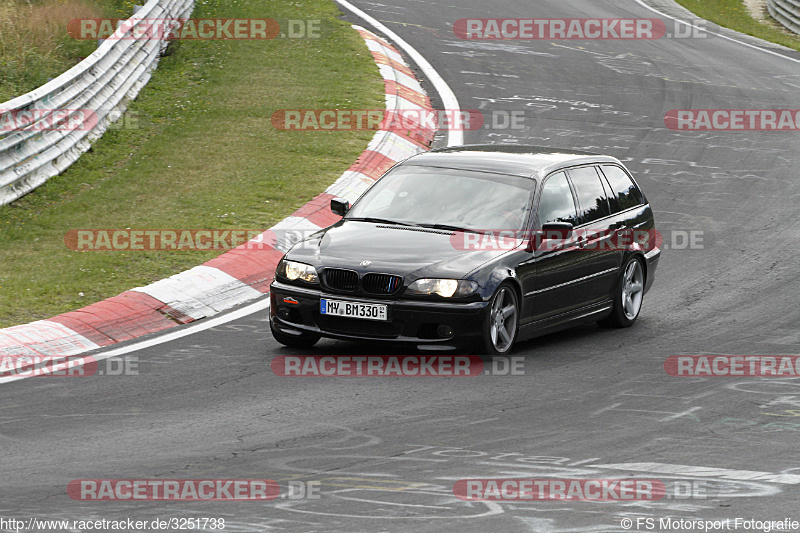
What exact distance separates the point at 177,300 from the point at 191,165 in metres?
4.90

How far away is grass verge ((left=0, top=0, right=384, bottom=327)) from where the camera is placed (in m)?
11.5

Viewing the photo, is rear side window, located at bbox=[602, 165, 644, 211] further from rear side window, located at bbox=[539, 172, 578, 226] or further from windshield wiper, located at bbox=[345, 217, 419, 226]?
windshield wiper, located at bbox=[345, 217, 419, 226]

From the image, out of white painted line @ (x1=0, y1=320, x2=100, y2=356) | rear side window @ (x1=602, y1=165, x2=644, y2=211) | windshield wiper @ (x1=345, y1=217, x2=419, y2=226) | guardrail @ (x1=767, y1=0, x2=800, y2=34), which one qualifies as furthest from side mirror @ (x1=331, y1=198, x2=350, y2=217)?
guardrail @ (x1=767, y1=0, x2=800, y2=34)

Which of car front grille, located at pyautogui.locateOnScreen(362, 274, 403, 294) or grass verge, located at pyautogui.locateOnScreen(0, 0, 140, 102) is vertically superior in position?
grass verge, located at pyautogui.locateOnScreen(0, 0, 140, 102)

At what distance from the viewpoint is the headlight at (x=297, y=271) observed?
30.8ft

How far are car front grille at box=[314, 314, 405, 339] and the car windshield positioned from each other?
1133mm

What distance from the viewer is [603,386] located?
8750mm

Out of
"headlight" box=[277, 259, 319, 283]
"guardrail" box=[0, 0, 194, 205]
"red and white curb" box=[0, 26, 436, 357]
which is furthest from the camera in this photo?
"guardrail" box=[0, 0, 194, 205]

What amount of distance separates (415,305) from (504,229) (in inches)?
50.3

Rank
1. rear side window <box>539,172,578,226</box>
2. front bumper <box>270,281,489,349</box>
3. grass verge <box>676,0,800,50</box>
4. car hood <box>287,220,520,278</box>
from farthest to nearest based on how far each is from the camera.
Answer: grass verge <box>676,0,800,50</box> < rear side window <box>539,172,578,226</box> < car hood <box>287,220,520,278</box> < front bumper <box>270,281,489,349</box>

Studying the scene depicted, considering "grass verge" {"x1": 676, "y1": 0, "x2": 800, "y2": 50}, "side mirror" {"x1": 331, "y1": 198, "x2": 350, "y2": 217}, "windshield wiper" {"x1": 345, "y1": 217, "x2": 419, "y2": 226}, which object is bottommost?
"windshield wiper" {"x1": 345, "y1": 217, "x2": 419, "y2": 226}

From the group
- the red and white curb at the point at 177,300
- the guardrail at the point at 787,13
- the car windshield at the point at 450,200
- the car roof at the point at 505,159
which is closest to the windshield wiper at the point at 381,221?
the car windshield at the point at 450,200

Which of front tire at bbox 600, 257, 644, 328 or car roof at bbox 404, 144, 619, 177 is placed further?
front tire at bbox 600, 257, 644, 328

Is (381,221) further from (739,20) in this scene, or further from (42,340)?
(739,20)
